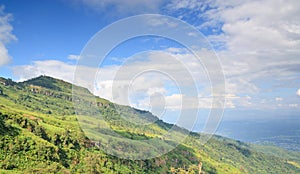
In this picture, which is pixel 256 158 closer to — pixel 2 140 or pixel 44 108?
pixel 44 108

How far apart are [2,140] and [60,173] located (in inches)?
493

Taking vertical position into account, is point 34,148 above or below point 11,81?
below

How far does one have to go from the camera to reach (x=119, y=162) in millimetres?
73188

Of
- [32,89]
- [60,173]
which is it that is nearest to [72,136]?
[60,173]

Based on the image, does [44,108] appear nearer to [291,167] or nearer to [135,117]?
[135,117]

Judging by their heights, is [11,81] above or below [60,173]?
above

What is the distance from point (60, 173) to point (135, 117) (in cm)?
4003

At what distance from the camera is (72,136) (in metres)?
73.1

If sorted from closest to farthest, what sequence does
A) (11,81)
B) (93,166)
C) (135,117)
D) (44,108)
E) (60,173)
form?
1. (135,117)
2. (60,173)
3. (93,166)
4. (44,108)
5. (11,81)

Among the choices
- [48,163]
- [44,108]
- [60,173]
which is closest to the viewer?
[60,173]

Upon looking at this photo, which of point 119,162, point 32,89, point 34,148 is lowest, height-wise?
point 119,162

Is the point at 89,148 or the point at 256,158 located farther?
the point at 256,158

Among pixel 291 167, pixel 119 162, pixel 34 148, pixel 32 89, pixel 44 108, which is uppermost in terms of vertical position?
pixel 32 89

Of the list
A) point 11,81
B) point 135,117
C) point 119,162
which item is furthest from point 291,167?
point 135,117
